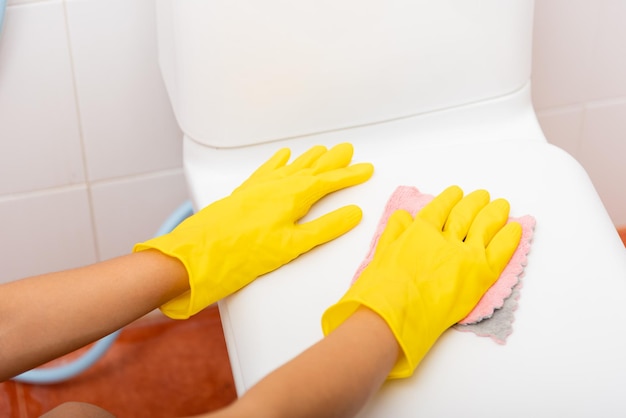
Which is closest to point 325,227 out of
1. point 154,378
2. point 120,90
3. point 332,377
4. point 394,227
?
point 394,227

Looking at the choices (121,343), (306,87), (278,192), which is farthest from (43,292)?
(121,343)

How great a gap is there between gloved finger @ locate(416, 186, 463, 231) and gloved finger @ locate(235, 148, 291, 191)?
16 cm

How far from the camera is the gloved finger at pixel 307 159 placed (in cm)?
83

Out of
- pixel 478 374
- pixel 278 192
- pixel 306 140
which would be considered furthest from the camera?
pixel 306 140

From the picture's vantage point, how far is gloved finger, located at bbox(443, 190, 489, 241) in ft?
2.44

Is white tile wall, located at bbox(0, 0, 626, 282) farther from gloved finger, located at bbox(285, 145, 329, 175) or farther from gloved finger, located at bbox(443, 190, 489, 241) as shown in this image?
gloved finger, located at bbox(443, 190, 489, 241)

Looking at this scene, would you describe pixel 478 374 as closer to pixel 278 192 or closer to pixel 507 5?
pixel 278 192

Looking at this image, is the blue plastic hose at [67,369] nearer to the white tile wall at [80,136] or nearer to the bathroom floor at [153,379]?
the bathroom floor at [153,379]

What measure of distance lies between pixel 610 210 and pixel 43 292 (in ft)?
3.16

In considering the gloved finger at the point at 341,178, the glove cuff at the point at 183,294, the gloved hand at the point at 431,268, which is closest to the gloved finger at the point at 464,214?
the gloved hand at the point at 431,268

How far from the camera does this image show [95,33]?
97 centimetres

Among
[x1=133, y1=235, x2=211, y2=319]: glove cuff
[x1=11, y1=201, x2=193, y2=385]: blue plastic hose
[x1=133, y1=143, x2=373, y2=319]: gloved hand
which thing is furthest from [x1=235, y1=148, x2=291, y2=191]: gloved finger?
[x1=11, y1=201, x2=193, y2=385]: blue plastic hose

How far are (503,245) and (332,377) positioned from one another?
21 centimetres

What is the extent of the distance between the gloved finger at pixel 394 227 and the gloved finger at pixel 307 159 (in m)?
0.12
